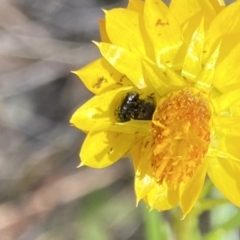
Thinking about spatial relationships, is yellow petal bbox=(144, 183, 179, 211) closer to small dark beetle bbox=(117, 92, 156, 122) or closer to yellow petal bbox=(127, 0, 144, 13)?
small dark beetle bbox=(117, 92, 156, 122)

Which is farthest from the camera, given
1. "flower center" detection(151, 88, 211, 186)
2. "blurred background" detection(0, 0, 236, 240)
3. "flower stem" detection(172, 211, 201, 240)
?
"blurred background" detection(0, 0, 236, 240)

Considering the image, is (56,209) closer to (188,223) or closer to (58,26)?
(58,26)

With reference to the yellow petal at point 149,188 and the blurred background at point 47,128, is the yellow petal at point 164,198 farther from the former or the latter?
the blurred background at point 47,128

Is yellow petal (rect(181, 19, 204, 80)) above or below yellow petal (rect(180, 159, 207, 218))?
above

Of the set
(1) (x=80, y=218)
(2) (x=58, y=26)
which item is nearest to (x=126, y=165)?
(1) (x=80, y=218)

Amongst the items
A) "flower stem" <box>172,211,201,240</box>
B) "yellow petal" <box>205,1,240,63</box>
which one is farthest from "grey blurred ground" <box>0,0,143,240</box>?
"yellow petal" <box>205,1,240,63</box>

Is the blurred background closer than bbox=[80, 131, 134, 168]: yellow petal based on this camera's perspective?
No

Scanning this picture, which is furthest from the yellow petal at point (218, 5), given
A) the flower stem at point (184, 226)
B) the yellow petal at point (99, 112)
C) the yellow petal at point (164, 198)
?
the flower stem at point (184, 226)
